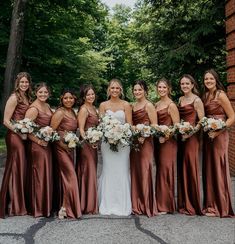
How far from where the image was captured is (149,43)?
17484 millimetres

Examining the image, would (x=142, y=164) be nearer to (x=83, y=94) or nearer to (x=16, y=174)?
(x=83, y=94)

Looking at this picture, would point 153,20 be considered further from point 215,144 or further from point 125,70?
point 125,70

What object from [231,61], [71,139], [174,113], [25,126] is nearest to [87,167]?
[71,139]

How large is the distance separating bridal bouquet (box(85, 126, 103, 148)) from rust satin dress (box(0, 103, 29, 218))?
1.14 meters

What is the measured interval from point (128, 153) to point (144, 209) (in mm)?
967

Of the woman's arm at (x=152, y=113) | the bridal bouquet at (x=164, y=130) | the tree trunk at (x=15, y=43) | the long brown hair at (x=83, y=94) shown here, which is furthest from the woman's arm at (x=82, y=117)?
the tree trunk at (x=15, y=43)

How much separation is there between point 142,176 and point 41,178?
1639 millimetres

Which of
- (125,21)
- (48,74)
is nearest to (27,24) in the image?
(48,74)

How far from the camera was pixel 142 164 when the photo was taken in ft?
22.4

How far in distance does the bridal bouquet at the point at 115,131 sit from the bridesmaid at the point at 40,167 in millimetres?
957

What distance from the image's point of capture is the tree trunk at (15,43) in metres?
17.1

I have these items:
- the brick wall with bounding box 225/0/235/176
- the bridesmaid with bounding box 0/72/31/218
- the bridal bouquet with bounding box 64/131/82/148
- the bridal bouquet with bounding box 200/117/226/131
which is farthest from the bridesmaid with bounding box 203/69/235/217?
the brick wall with bounding box 225/0/235/176

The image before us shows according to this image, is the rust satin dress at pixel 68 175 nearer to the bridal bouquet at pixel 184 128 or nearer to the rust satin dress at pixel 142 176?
the rust satin dress at pixel 142 176

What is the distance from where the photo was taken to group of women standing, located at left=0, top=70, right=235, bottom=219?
665 cm
